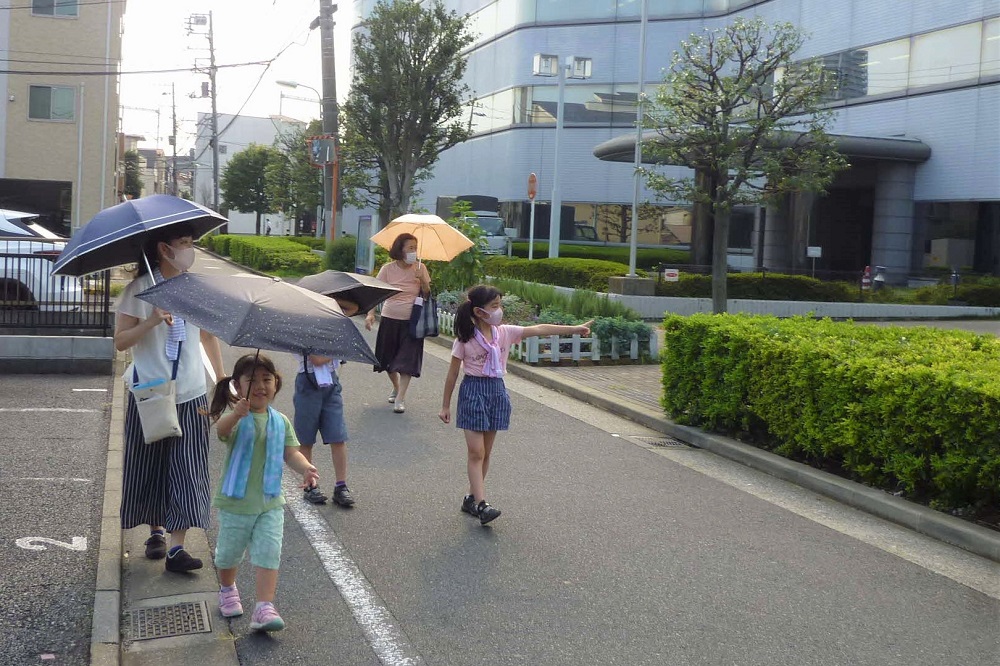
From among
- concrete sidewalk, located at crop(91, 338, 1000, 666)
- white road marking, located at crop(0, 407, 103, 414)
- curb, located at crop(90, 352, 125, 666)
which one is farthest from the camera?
white road marking, located at crop(0, 407, 103, 414)

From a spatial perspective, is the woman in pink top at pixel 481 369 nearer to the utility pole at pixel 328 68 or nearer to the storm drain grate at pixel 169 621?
the storm drain grate at pixel 169 621

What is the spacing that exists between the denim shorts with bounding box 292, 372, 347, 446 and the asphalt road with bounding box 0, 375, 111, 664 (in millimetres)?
1370

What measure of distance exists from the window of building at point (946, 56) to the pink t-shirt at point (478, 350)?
25.1 meters

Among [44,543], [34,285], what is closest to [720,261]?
[34,285]

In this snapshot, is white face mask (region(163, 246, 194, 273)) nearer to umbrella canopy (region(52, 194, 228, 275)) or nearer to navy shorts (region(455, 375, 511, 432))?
umbrella canopy (region(52, 194, 228, 275))

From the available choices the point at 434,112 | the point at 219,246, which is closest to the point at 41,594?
the point at 434,112

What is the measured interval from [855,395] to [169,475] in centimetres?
512

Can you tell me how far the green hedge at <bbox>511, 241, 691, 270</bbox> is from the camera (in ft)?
113

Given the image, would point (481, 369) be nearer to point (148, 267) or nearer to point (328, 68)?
point (148, 267)

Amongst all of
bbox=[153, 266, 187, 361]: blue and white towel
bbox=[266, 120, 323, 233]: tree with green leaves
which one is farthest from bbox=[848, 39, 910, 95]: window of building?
bbox=[153, 266, 187, 361]: blue and white towel

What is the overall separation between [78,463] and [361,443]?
2.26m

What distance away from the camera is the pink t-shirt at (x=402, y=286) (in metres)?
9.96

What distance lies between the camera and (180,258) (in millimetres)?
4938

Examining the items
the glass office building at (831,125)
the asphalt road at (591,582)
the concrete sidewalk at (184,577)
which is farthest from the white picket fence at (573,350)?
the glass office building at (831,125)
